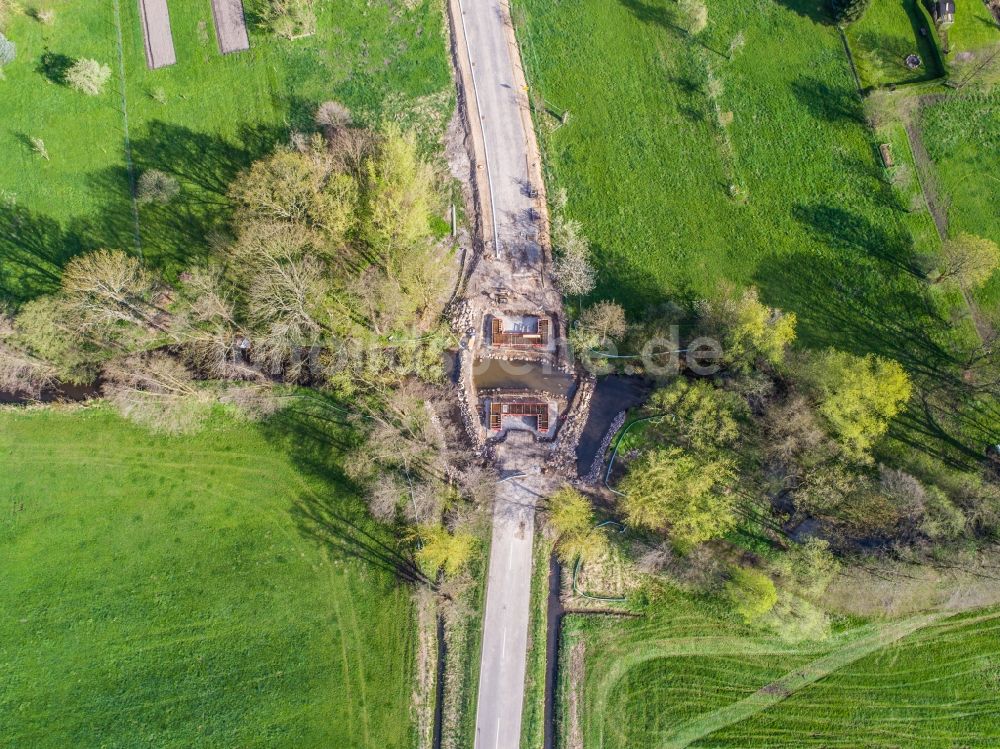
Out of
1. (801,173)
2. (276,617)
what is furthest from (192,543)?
(801,173)

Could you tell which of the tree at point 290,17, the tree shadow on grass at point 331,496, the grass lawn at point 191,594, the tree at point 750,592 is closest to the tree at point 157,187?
the tree at point 290,17

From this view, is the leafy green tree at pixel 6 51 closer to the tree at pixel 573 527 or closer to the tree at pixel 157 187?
the tree at pixel 157 187

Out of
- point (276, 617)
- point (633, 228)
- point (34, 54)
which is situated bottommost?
point (276, 617)

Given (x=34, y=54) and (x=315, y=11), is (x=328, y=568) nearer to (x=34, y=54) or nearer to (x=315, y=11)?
(x=315, y=11)

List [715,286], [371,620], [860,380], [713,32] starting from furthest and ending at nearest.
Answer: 1. [713,32]
2. [715,286]
3. [371,620]
4. [860,380]

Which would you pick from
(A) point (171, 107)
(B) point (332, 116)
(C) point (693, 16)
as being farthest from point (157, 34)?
(C) point (693, 16)

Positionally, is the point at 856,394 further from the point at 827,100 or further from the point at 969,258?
the point at 827,100
